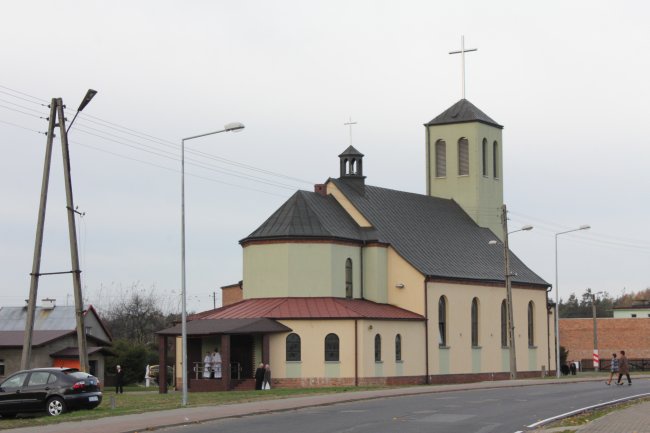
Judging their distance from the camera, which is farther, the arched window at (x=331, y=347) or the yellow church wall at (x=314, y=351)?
the arched window at (x=331, y=347)

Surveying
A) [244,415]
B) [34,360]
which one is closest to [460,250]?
[34,360]

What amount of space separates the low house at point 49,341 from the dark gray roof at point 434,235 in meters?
17.4

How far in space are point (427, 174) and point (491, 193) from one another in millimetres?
4163

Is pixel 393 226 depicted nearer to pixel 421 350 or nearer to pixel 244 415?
pixel 421 350

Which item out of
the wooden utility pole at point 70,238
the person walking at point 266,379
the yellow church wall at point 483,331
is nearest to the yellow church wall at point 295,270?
the yellow church wall at point 483,331

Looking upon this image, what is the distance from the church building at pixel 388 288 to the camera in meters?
50.6

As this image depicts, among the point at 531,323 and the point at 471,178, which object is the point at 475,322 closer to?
the point at 531,323

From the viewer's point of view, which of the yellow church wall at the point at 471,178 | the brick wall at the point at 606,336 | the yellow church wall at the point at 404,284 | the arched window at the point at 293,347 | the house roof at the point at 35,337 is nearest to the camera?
the arched window at the point at 293,347

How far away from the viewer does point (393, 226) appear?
194ft

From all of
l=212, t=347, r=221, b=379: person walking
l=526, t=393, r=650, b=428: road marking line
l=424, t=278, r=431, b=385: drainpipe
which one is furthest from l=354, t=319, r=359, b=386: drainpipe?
l=526, t=393, r=650, b=428: road marking line

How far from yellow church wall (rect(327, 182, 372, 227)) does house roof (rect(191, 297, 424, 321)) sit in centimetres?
467

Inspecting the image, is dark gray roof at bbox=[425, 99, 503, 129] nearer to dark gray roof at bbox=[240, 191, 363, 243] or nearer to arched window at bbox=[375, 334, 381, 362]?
dark gray roof at bbox=[240, 191, 363, 243]

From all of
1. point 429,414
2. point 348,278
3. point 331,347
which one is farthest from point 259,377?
point 429,414

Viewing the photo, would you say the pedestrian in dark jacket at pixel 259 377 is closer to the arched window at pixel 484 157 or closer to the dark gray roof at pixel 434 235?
the dark gray roof at pixel 434 235
